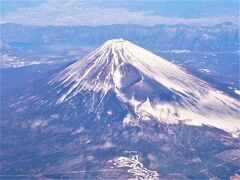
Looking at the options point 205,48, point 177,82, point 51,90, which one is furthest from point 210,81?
point 205,48

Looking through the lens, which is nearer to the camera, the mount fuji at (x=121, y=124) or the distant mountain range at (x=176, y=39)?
the mount fuji at (x=121, y=124)

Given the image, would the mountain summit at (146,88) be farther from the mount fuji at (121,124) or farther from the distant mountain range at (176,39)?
the distant mountain range at (176,39)

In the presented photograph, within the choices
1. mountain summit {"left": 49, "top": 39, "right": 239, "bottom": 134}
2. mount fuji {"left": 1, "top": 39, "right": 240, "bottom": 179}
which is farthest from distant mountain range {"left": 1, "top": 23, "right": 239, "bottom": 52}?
mount fuji {"left": 1, "top": 39, "right": 240, "bottom": 179}

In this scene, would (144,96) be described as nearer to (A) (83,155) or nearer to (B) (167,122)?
(B) (167,122)

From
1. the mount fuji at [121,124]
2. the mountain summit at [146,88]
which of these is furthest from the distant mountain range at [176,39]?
the mount fuji at [121,124]

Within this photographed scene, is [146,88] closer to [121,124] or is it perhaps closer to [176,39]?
[121,124]

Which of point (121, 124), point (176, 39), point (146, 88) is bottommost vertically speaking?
point (176, 39)

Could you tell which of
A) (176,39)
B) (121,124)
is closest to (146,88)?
(121,124)

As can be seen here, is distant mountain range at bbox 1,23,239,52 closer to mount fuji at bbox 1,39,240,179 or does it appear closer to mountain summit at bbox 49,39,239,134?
mountain summit at bbox 49,39,239,134

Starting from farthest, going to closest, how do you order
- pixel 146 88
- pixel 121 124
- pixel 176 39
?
pixel 176 39 → pixel 146 88 → pixel 121 124
